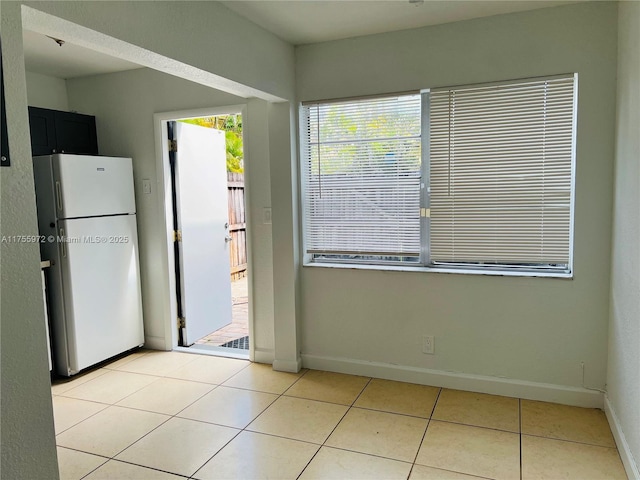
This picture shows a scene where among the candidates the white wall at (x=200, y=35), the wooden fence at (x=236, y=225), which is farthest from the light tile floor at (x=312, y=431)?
the wooden fence at (x=236, y=225)

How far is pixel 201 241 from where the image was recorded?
4320mm

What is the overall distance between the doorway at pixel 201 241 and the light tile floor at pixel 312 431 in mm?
801

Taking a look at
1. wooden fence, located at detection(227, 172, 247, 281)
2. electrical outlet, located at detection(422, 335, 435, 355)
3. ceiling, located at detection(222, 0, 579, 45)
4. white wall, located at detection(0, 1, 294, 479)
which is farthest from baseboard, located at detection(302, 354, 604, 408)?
wooden fence, located at detection(227, 172, 247, 281)

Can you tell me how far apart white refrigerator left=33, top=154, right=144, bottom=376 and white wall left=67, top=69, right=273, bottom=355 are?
184mm

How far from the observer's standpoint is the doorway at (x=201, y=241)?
159 inches

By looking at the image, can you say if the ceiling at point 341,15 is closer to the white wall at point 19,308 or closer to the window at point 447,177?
the window at point 447,177

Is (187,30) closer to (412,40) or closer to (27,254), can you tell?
(27,254)

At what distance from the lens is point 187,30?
2258 millimetres

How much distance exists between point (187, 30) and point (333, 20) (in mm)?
999

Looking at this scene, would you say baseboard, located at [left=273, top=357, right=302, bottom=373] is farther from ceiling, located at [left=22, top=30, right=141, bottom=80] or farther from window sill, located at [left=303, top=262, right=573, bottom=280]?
ceiling, located at [left=22, top=30, right=141, bottom=80]

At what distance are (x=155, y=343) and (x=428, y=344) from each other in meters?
2.45

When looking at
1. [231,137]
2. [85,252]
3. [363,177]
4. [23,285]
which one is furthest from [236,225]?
[23,285]

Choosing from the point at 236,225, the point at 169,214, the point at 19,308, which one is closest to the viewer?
the point at 19,308

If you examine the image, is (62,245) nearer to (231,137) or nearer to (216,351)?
(216,351)
